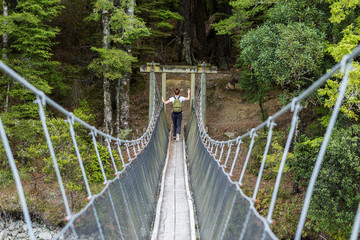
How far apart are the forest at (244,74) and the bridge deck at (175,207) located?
1.89 m

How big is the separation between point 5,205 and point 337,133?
19.7 feet

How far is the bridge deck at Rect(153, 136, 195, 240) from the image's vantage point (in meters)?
2.83

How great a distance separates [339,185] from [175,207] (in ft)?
7.91

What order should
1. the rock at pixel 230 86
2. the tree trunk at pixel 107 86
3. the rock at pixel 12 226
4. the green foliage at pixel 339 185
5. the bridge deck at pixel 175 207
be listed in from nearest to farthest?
the bridge deck at pixel 175 207, the green foliage at pixel 339 185, the rock at pixel 12 226, the tree trunk at pixel 107 86, the rock at pixel 230 86

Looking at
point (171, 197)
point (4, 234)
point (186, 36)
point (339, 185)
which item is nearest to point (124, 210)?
point (171, 197)

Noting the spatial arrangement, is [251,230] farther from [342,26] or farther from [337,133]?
[342,26]

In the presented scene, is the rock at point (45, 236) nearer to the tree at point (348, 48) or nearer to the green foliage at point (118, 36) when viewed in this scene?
the green foliage at point (118, 36)

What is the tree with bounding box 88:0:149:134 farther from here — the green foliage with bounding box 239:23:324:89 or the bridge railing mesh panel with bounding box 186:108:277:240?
the bridge railing mesh panel with bounding box 186:108:277:240

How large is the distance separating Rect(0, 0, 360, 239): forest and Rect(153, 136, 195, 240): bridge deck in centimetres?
189

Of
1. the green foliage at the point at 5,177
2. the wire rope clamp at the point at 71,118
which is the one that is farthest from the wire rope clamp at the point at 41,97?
the green foliage at the point at 5,177

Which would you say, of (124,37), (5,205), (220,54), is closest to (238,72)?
(220,54)

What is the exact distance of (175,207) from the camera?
3.34m

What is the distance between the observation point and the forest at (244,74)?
4180mm

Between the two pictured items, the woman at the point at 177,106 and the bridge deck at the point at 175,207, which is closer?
the bridge deck at the point at 175,207
